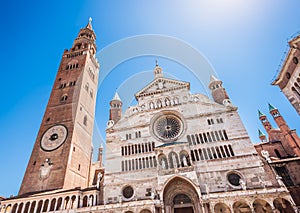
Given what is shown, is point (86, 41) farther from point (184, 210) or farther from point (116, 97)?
point (184, 210)

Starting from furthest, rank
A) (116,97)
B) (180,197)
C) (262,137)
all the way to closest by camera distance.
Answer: (262,137), (116,97), (180,197)

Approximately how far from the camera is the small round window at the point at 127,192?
20922mm

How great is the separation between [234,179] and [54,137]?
25.4m

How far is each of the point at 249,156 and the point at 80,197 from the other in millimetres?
20036

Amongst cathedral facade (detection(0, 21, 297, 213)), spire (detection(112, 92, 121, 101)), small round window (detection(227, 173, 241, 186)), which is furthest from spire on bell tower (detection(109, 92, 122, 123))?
small round window (detection(227, 173, 241, 186))

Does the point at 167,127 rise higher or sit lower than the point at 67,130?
lower

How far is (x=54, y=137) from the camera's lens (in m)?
27.3

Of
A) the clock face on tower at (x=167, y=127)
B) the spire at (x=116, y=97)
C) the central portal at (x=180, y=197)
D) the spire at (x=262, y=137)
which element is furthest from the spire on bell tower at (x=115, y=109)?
the spire at (x=262, y=137)

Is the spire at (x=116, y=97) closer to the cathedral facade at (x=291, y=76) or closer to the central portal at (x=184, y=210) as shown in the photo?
the central portal at (x=184, y=210)

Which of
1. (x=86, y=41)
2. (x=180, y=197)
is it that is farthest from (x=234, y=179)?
(x=86, y=41)

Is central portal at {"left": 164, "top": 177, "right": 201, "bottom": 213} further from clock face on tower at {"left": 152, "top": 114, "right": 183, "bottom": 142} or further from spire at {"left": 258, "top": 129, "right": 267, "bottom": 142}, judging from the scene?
spire at {"left": 258, "top": 129, "right": 267, "bottom": 142}

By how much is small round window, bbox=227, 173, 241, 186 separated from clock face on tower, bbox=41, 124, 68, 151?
22825 millimetres

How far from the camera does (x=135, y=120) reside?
86.4 ft

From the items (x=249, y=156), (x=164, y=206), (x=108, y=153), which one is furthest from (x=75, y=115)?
(x=249, y=156)
